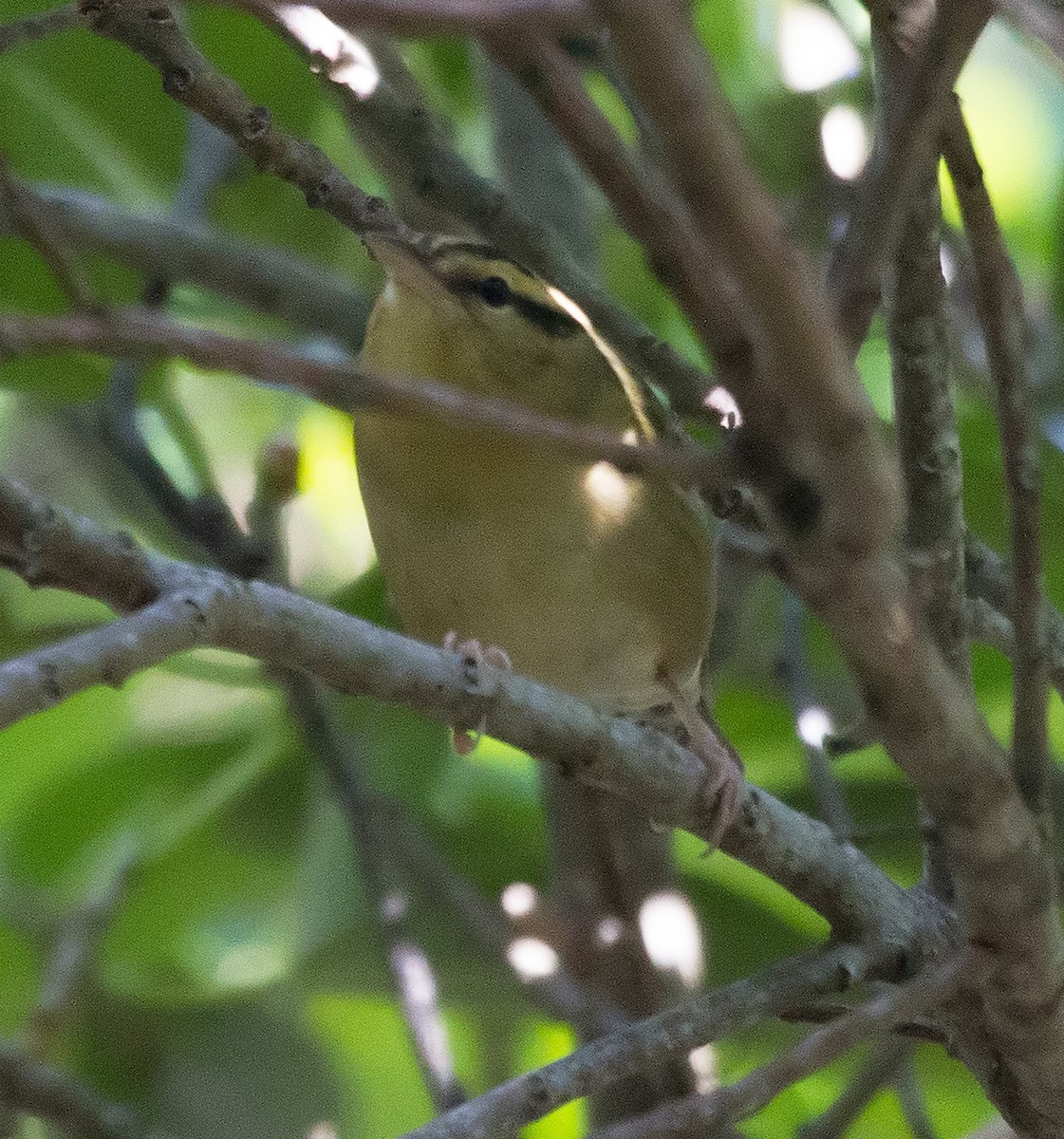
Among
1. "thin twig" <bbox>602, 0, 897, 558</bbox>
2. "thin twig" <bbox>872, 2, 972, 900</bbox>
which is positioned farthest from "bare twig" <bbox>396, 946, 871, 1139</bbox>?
"thin twig" <bbox>602, 0, 897, 558</bbox>

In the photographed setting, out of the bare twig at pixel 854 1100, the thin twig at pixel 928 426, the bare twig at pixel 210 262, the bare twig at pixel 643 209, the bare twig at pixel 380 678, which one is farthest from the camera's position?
the bare twig at pixel 210 262

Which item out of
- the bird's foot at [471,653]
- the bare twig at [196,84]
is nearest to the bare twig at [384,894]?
the bird's foot at [471,653]

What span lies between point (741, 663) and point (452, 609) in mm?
1430

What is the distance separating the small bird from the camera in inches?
122

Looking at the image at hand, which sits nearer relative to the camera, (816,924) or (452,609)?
(452,609)

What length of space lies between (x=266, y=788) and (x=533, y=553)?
137cm

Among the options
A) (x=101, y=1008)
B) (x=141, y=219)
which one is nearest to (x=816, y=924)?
(x=101, y=1008)

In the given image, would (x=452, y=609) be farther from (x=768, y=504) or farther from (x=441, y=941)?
(x=768, y=504)

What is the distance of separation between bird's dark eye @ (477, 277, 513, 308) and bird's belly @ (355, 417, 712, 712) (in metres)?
0.35

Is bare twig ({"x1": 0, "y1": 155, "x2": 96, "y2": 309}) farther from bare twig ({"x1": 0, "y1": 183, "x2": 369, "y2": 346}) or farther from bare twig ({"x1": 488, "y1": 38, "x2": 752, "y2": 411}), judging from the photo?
bare twig ({"x1": 0, "y1": 183, "x2": 369, "y2": 346})

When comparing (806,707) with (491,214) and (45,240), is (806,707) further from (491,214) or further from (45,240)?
(45,240)

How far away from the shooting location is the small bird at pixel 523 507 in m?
3.11

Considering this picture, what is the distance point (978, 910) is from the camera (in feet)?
6.08

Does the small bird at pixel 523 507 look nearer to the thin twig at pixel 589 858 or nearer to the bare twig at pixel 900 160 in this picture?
the thin twig at pixel 589 858
